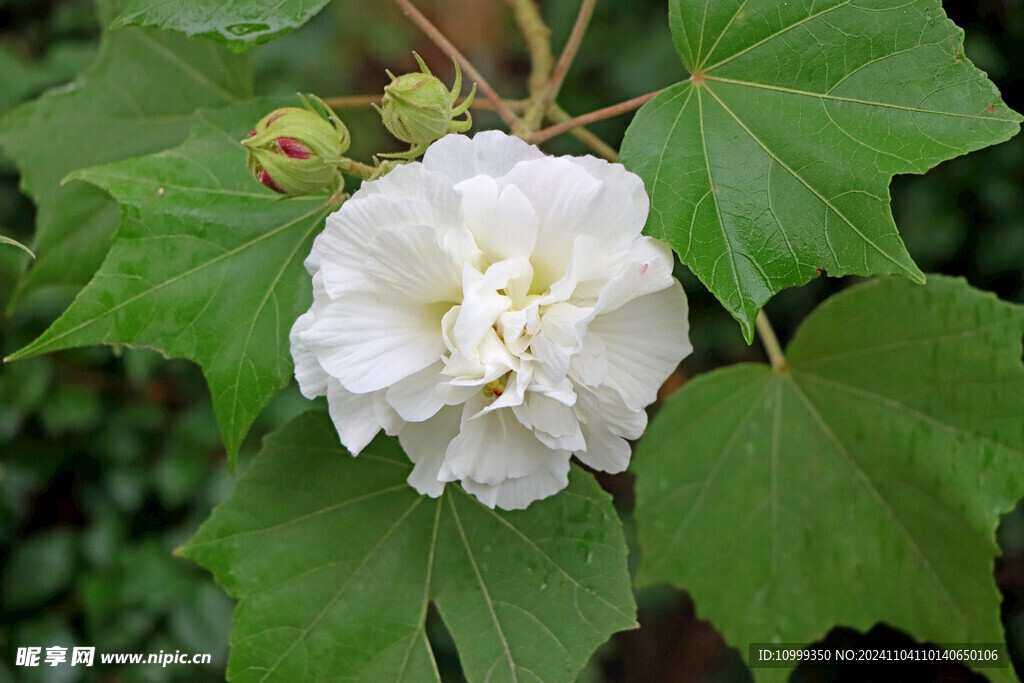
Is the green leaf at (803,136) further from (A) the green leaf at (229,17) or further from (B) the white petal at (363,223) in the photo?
(A) the green leaf at (229,17)

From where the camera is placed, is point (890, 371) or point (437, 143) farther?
point (890, 371)

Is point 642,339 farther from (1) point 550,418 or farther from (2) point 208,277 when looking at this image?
(2) point 208,277

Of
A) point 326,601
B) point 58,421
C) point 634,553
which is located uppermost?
point 326,601

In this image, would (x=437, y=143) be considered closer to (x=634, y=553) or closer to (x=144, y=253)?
(x=144, y=253)

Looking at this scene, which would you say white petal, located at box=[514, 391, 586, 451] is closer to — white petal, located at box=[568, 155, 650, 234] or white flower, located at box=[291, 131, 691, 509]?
white flower, located at box=[291, 131, 691, 509]

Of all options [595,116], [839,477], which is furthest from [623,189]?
[839,477]

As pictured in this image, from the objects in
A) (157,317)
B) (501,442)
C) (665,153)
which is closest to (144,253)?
(157,317)
